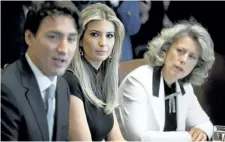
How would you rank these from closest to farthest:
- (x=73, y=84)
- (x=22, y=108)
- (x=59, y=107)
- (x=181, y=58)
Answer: (x=22, y=108) < (x=59, y=107) < (x=73, y=84) < (x=181, y=58)

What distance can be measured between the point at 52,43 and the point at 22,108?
171 millimetres

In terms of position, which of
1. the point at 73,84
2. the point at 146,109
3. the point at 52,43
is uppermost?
the point at 52,43

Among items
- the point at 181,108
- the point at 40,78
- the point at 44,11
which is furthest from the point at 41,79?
the point at 181,108

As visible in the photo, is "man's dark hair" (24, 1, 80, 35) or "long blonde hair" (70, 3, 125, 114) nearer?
"man's dark hair" (24, 1, 80, 35)

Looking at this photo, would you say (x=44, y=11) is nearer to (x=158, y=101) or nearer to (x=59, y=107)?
(x=59, y=107)

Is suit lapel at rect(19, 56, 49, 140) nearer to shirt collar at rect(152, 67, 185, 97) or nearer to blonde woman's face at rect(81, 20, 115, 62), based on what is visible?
blonde woman's face at rect(81, 20, 115, 62)

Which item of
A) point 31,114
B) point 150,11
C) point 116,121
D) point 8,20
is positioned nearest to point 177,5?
point 150,11

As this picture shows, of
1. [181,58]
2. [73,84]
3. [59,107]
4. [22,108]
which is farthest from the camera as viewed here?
[181,58]

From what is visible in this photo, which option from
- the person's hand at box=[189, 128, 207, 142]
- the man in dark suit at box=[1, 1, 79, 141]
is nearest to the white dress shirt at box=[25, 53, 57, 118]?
the man in dark suit at box=[1, 1, 79, 141]

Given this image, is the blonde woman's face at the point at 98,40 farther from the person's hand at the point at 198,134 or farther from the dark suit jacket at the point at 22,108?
the person's hand at the point at 198,134

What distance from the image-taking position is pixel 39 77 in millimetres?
982

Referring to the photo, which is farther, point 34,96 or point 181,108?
point 181,108

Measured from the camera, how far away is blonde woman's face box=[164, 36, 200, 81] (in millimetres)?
1367

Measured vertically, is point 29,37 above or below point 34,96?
above
